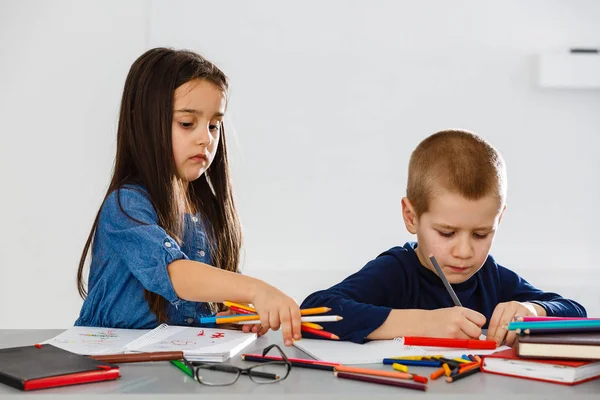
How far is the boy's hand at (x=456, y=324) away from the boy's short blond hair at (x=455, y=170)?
280 millimetres

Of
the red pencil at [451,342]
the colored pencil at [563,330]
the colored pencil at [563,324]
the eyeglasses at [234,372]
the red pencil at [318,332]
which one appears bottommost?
the eyeglasses at [234,372]

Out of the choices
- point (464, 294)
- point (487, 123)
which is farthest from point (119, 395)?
point (487, 123)

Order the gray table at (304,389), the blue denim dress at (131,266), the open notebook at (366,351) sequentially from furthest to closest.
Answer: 1. the blue denim dress at (131,266)
2. the open notebook at (366,351)
3. the gray table at (304,389)

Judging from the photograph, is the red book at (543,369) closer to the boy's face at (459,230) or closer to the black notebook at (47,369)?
the boy's face at (459,230)

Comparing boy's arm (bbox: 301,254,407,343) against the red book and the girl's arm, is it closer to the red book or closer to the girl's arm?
the girl's arm

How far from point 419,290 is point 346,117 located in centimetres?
182

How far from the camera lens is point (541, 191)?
11.5 ft

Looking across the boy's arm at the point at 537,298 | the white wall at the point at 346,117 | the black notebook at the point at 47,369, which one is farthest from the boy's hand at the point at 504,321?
the white wall at the point at 346,117

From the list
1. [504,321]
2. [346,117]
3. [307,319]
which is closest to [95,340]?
[307,319]

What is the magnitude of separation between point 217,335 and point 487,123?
2.36 m

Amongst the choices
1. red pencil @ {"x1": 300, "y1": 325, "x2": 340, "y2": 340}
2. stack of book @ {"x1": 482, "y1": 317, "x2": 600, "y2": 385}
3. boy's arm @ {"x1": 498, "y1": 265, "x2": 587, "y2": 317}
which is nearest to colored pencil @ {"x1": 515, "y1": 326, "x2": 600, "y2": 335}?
stack of book @ {"x1": 482, "y1": 317, "x2": 600, "y2": 385}

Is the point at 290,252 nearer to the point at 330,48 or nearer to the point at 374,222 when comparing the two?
the point at 374,222

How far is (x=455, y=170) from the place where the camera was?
1616mm

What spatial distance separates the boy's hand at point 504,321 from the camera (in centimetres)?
136
